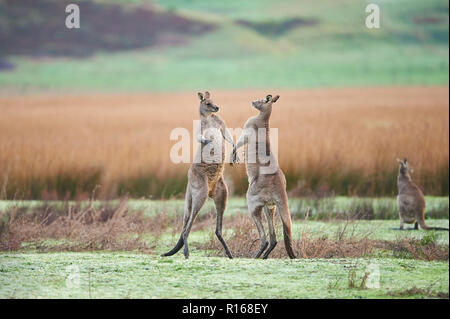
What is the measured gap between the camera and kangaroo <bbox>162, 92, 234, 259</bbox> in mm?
7305

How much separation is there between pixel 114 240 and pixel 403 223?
369 centimetres

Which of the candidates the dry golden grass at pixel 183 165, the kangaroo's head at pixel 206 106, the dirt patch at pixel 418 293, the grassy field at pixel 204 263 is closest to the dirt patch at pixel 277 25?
the dry golden grass at pixel 183 165

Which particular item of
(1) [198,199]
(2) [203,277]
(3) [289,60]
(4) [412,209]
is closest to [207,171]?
(1) [198,199]

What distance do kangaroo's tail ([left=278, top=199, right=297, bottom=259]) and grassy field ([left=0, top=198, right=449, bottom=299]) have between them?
123mm

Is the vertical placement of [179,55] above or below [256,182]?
above

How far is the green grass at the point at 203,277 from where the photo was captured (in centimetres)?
606

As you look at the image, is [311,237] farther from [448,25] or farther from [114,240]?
[448,25]

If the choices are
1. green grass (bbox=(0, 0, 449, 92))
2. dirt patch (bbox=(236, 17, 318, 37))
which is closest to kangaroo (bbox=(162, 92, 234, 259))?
green grass (bbox=(0, 0, 449, 92))

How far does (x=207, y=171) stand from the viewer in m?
7.31

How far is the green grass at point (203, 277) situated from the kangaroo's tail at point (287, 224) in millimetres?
146

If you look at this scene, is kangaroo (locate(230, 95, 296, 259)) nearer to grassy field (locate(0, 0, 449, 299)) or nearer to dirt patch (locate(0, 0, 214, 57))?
grassy field (locate(0, 0, 449, 299))

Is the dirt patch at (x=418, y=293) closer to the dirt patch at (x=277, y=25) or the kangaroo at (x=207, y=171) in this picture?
the kangaroo at (x=207, y=171)
